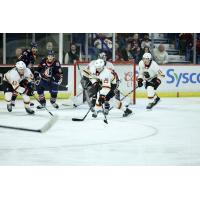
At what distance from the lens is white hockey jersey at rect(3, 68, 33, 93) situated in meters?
7.31

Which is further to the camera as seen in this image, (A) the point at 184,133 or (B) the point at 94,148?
(A) the point at 184,133

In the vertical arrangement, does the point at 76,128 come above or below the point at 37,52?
below

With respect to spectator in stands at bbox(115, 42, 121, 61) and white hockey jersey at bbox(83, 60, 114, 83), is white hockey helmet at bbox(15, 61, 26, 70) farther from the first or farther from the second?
spectator in stands at bbox(115, 42, 121, 61)

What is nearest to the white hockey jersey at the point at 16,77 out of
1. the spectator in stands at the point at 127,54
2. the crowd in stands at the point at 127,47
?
the crowd in stands at the point at 127,47

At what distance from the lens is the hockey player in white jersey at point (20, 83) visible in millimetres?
7309

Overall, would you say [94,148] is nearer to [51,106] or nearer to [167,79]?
[51,106]

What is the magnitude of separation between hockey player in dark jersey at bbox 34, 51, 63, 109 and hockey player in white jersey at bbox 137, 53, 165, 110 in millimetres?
829

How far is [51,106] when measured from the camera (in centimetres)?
754

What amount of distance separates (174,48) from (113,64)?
620 mm

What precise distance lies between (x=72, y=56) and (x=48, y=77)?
623mm

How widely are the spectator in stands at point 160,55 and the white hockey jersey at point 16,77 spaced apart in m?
1.17
